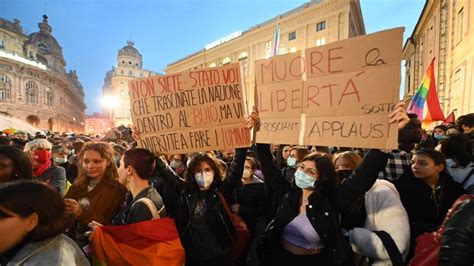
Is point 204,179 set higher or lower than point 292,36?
lower

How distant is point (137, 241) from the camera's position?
203 centimetres

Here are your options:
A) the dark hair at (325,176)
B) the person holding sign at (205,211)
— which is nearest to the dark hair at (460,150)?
the dark hair at (325,176)

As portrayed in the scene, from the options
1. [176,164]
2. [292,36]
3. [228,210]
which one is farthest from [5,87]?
[228,210]

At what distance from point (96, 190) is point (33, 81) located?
3032 inches

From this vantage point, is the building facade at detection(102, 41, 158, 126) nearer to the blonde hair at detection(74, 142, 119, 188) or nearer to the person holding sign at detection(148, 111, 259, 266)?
the blonde hair at detection(74, 142, 119, 188)

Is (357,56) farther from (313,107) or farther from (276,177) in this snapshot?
(276,177)

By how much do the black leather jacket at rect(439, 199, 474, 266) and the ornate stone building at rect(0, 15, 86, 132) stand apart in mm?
73121

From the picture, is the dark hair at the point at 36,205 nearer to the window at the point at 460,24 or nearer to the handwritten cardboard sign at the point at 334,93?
the handwritten cardboard sign at the point at 334,93

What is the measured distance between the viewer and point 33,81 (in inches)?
2562

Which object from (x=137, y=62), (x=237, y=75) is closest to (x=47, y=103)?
(x=137, y=62)

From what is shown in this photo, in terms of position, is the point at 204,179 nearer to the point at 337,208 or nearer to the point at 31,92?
the point at 337,208

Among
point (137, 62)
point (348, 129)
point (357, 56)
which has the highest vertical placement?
point (137, 62)

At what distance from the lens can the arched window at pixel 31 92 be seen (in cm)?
6347

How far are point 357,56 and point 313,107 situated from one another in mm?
581
